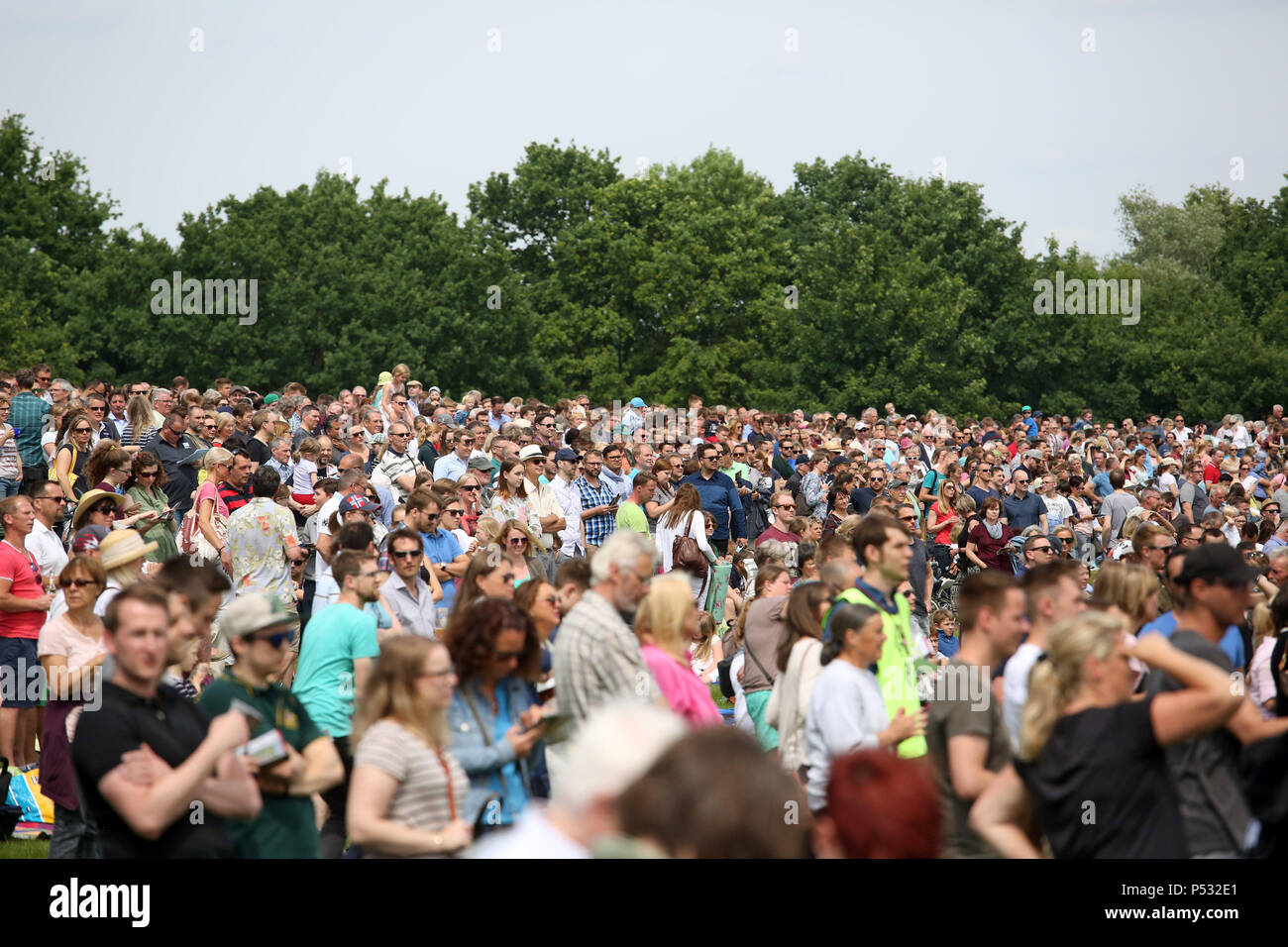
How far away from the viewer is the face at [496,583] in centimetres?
758

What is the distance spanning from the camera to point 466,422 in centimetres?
1842

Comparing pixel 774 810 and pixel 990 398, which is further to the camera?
pixel 990 398

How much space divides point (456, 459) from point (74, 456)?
3.52 meters

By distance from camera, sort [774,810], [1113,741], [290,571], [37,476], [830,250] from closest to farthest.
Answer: [774,810] < [1113,741] < [290,571] < [37,476] < [830,250]

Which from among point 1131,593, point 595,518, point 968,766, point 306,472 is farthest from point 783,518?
point 968,766

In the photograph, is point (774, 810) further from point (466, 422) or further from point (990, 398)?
point (990, 398)

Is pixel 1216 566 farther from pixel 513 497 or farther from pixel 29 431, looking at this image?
pixel 29 431

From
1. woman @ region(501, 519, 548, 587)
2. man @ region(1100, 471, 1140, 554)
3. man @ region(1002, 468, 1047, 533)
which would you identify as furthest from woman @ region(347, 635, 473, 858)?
man @ region(1100, 471, 1140, 554)

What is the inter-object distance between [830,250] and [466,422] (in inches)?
1183

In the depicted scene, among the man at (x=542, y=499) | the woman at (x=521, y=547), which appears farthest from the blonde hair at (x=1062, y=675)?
the man at (x=542, y=499)

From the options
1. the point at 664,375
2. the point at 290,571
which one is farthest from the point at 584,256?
the point at 290,571

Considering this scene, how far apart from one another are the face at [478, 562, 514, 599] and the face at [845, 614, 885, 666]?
207cm

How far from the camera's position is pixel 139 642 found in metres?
4.46
